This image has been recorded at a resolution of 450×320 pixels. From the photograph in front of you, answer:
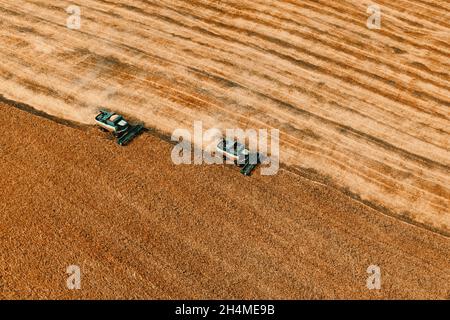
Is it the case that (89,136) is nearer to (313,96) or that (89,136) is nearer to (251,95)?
(251,95)

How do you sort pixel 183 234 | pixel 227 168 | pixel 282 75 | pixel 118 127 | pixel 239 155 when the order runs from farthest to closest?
pixel 282 75 < pixel 118 127 < pixel 227 168 < pixel 239 155 < pixel 183 234

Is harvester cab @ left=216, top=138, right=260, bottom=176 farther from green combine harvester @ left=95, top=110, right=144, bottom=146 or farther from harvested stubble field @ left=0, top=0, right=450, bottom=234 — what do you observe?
green combine harvester @ left=95, top=110, right=144, bottom=146

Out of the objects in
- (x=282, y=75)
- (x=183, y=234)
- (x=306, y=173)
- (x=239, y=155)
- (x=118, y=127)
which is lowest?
(x=183, y=234)

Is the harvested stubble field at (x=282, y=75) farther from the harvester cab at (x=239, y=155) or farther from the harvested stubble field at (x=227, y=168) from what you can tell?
the harvester cab at (x=239, y=155)

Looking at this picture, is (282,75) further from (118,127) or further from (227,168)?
(118,127)

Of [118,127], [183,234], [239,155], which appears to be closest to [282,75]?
[239,155]
